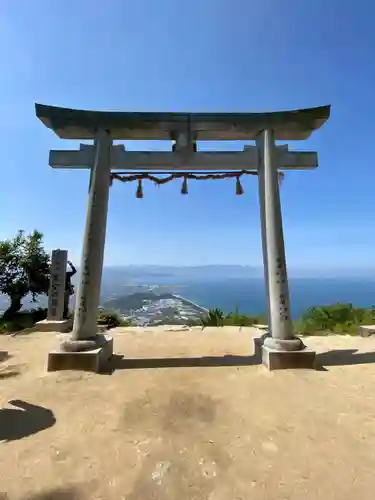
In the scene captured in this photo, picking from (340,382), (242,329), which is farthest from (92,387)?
(242,329)

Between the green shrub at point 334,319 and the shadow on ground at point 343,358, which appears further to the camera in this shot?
the green shrub at point 334,319

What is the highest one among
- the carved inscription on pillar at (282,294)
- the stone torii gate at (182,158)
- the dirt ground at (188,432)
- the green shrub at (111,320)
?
the stone torii gate at (182,158)

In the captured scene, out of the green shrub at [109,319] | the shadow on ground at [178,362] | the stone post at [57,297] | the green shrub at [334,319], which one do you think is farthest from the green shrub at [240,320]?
the stone post at [57,297]

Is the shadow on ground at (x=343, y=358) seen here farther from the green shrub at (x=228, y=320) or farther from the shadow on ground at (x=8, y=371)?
the shadow on ground at (x=8, y=371)

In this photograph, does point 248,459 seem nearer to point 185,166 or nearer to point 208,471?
point 208,471

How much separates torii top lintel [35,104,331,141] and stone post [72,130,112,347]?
32cm

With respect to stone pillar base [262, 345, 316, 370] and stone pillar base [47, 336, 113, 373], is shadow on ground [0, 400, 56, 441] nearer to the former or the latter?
stone pillar base [47, 336, 113, 373]

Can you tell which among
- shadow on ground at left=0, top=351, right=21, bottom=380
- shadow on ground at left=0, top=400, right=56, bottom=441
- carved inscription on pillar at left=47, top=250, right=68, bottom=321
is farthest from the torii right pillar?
carved inscription on pillar at left=47, top=250, right=68, bottom=321

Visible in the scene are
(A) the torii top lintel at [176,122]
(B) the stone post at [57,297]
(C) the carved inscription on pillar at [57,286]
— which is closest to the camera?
(A) the torii top lintel at [176,122]

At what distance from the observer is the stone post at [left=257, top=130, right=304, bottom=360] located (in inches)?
217

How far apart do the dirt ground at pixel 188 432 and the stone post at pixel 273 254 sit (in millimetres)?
667

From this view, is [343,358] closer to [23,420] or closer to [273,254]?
[273,254]

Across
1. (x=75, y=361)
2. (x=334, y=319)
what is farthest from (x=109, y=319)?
(x=334, y=319)

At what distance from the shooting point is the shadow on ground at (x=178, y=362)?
5.55 m
